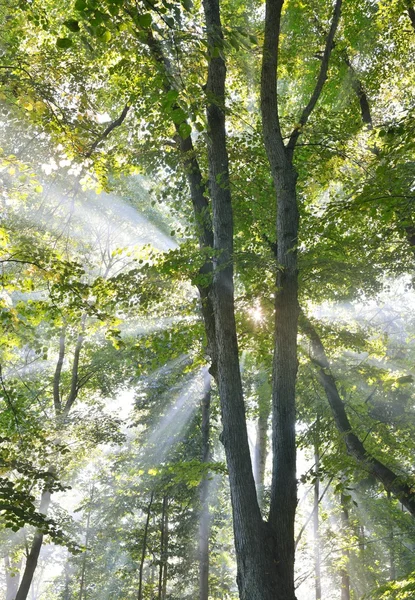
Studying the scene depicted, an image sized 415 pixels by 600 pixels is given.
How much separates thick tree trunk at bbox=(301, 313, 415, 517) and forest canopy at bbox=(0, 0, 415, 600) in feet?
0.12

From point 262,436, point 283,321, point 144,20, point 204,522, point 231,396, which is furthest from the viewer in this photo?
point 262,436

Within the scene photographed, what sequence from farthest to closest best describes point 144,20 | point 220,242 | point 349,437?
point 349,437 < point 220,242 < point 144,20

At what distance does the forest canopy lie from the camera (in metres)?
4.23

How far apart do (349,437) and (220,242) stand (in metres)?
4.60

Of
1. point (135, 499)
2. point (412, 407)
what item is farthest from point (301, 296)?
point (412, 407)

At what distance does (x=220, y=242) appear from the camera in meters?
5.44

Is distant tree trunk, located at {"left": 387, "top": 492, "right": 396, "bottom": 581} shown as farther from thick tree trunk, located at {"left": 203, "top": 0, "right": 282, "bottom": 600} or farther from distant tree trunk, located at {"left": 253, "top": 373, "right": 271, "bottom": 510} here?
thick tree trunk, located at {"left": 203, "top": 0, "right": 282, "bottom": 600}

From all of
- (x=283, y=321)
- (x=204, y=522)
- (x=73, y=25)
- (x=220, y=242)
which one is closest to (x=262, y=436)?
(x=204, y=522)

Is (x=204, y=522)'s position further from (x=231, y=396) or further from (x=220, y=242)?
(x=220, y=242)

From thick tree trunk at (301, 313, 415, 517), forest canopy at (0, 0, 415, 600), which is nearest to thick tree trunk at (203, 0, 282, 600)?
forest canopy at (0, 0, 415, 600)

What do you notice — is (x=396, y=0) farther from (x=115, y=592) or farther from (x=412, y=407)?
(x=115, y=592)

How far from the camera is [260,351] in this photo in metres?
7.13

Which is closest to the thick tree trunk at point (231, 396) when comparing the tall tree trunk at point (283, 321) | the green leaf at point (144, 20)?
the tall tree trunk at point (283, 321)

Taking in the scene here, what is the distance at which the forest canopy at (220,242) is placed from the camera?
423 centimetres
